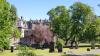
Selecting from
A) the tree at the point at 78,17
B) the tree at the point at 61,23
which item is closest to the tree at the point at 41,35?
the tree at the point at 61,23

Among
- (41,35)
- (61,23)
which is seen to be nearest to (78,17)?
(61,23)

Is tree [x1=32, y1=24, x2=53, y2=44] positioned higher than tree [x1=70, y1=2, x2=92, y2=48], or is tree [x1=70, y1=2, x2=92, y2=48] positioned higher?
tree [x1=70, y1=2, x2=92, y2=48]

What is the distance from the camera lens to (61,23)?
316ft

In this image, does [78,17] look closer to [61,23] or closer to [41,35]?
[61,23]

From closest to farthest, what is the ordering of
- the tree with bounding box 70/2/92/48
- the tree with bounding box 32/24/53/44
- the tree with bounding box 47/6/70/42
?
1. the tree with bounding box 70/2/92/48
2. the tree with bounding box 47/6/70/42
3. the tree with bounding box 32/24/53/44

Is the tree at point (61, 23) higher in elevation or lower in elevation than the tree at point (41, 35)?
higher

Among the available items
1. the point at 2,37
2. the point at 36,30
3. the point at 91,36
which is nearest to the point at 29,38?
the point at 36,30

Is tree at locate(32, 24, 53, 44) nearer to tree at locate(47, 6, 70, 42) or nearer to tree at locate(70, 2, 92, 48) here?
tree at locate(47, 6, 70, 42)

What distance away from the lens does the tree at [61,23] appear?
94.9 m

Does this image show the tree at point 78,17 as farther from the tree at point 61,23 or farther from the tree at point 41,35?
the tree at point 41,35

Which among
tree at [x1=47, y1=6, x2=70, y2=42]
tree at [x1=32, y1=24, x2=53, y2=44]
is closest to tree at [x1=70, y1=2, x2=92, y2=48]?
tree at [x1=47, y1=6, x2=70, y2=42]

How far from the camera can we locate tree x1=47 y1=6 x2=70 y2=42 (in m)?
94.9

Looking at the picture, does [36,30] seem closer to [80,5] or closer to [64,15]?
[64,15]

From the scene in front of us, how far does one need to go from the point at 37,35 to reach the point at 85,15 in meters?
18.4
